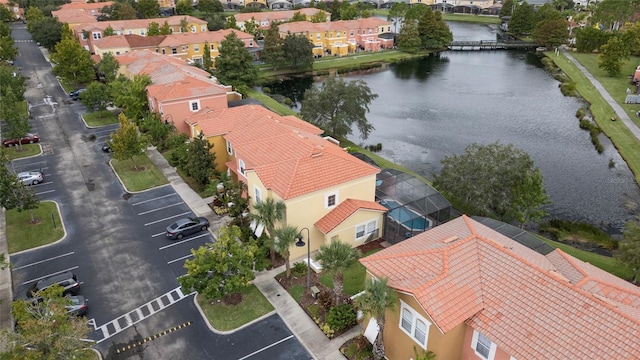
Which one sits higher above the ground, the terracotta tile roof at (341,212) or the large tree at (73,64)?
the large tree at (73,64)

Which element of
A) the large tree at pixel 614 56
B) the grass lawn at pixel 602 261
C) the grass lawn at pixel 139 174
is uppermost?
the large tree at pixel 614 56

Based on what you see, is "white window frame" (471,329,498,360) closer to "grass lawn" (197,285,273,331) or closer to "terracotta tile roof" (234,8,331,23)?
"grass lawn" (197,285,273,331)

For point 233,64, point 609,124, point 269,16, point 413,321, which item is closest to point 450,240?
point 413,321

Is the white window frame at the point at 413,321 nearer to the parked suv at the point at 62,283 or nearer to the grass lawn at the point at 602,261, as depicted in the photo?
the grass lawn at the point at 602,261

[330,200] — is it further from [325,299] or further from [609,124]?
[609,124]

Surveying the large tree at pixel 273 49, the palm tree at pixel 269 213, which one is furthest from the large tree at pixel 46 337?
the large tree at pixel 273 49

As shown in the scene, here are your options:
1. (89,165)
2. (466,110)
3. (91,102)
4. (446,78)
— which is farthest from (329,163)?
(446,78)
